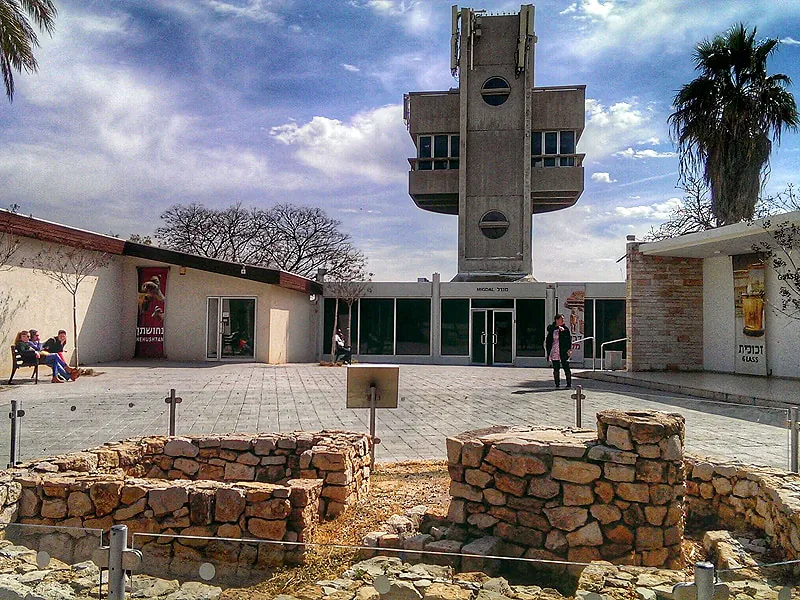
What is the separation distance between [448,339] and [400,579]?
2367cm

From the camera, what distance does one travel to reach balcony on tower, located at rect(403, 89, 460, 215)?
111 feet

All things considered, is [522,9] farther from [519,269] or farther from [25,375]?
[25,375]

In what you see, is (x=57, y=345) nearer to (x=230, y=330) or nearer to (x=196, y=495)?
(x=230, y=330)

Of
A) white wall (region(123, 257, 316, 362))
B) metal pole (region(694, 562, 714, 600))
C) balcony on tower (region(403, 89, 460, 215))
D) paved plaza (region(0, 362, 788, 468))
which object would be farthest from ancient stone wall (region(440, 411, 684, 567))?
balcony on tower (region(403, 89, 460, 215))

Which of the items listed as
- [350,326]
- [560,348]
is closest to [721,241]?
[560,348]

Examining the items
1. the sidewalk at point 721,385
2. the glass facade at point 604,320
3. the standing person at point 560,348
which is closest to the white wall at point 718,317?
the sidewalk at point 721,385

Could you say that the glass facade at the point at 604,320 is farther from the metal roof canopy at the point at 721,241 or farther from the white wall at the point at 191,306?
the white wall at the point at 191,306

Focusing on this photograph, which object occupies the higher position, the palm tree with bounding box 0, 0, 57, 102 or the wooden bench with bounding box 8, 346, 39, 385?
the palm tree with bounding box 0, 0, 57, 102

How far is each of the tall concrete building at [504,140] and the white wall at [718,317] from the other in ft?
44.1

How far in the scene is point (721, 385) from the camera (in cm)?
1477

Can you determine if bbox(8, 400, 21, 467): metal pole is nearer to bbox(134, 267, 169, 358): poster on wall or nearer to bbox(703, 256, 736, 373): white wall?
bbox(134, 267, 169, 358): poster on wall

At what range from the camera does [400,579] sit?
313cm

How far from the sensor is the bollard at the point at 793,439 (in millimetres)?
6020

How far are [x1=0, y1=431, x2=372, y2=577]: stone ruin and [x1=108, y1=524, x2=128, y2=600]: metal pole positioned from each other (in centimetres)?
13
